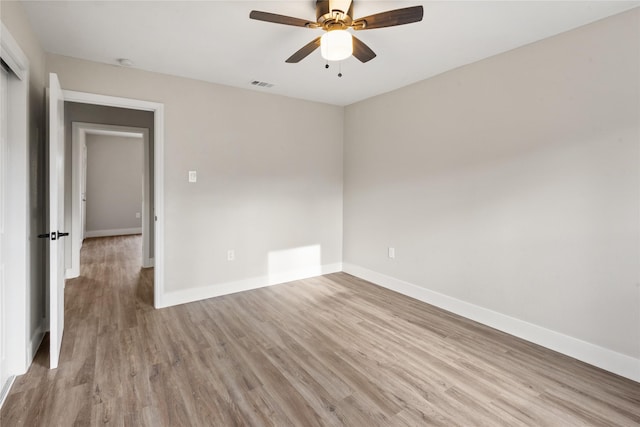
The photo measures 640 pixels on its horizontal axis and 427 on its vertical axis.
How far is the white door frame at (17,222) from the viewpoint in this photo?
6.96 ft

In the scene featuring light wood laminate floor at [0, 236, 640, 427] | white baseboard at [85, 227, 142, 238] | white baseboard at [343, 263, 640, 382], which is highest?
white baseboard at [85, 227, 142, 238]

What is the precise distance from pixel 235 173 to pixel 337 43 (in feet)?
7.46

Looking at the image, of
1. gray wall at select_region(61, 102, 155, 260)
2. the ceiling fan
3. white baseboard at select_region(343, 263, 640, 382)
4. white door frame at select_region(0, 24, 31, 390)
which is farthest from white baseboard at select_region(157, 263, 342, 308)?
the ceiling fan

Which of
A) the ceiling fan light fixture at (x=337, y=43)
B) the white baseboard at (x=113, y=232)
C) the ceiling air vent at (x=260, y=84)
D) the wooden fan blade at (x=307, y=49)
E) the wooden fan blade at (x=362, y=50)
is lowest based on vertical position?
the white baseboard at (x=113, y=232)

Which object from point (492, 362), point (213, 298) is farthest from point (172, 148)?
point (492, 362)

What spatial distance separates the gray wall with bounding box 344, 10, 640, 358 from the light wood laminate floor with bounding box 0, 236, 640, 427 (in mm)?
407

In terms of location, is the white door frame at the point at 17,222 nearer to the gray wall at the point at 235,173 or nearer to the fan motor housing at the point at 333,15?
the gray wall at the point at 235,173

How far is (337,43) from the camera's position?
2016 mm

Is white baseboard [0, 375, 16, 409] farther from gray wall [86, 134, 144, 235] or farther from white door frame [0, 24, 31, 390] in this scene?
gray wall [86, 134, 144, 235]

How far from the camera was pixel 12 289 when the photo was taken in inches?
84.3

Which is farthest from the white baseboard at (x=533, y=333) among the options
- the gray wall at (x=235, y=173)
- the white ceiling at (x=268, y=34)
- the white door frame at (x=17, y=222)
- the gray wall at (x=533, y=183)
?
the white door frame at (x=17, y=222)

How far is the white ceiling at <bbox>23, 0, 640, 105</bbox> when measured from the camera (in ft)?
7.08

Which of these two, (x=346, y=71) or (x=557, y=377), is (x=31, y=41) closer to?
(x=346, y=71)

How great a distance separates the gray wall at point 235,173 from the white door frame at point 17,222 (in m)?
1.01
